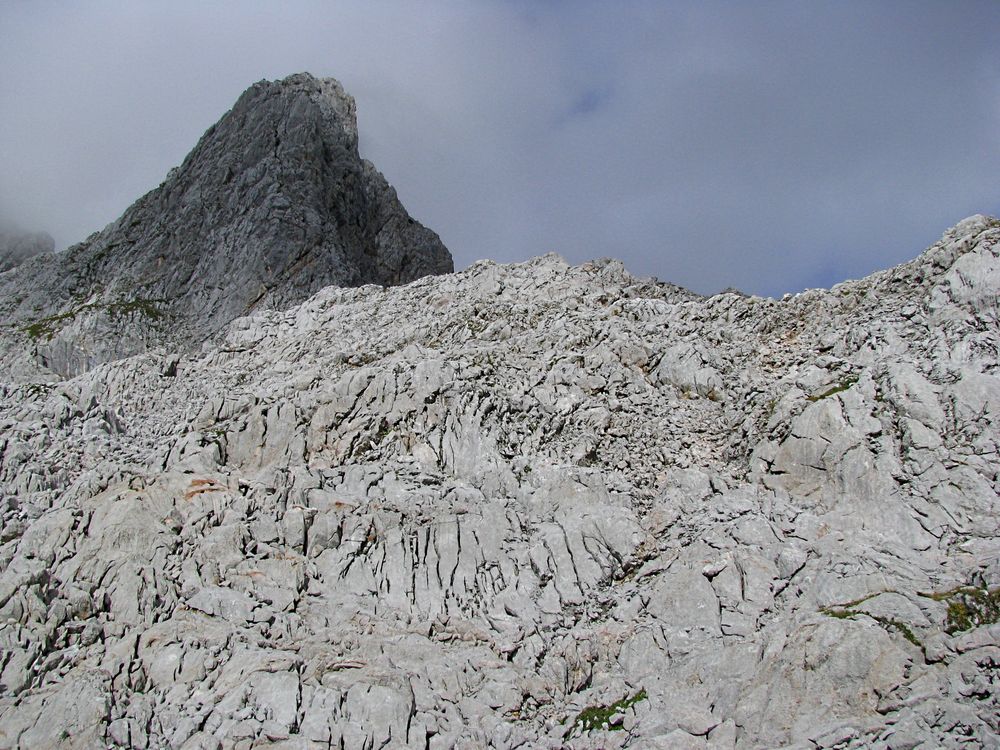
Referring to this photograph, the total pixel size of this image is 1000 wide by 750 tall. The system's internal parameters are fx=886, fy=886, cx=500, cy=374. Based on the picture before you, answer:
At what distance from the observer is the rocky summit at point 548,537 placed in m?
28.1

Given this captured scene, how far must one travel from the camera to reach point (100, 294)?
71.8 metres

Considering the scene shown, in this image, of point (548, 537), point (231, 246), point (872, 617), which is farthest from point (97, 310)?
point (872, 617)

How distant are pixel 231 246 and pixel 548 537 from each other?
4524cm

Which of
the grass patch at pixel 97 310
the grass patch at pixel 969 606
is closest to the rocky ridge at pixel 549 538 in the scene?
the grass patch at pixel 969 606

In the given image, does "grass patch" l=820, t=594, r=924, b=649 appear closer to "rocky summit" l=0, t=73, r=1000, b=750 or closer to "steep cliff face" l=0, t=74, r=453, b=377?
"rocky summit" l=0, t=73, r=1000, b=750

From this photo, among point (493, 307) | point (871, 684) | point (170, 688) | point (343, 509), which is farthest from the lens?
point (493, 307)

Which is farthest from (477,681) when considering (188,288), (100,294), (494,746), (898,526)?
(100,294)

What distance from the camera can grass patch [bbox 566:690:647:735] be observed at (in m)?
28.3

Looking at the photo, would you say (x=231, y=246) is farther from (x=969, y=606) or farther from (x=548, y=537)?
(x=969, y=606)

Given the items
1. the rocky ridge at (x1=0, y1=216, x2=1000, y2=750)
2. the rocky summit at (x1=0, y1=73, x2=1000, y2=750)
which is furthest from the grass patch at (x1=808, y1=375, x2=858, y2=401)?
the rocky summit at (x1=0, y1=73, x2=1000, y2=750)

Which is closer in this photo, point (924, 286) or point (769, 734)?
point (769, 734)

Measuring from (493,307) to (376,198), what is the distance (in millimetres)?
37502

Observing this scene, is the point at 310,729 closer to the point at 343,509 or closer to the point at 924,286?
the point at 343,509

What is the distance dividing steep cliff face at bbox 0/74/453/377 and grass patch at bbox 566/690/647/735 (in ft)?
141
